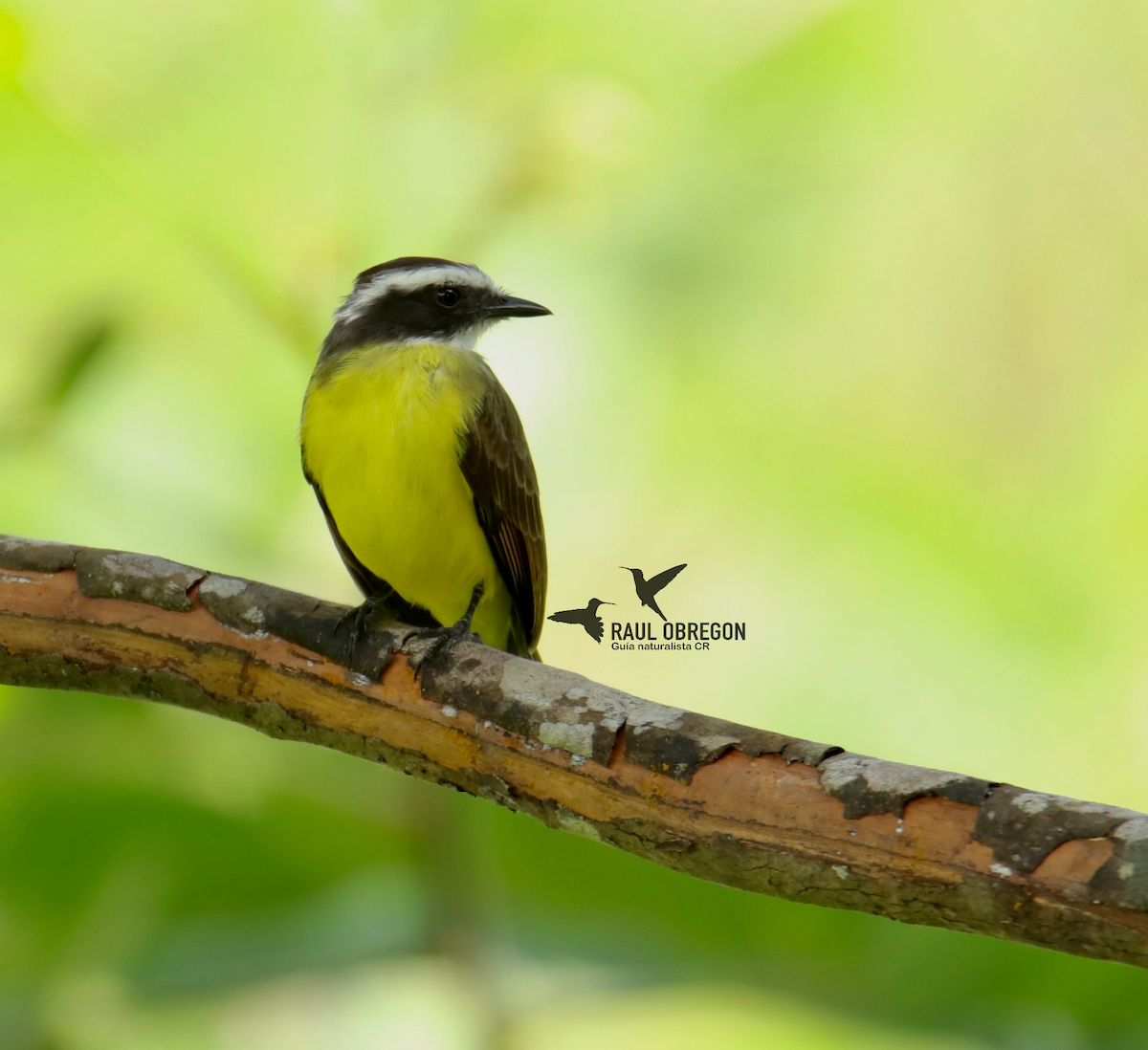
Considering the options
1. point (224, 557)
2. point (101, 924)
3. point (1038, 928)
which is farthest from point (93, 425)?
point (1038, 928)

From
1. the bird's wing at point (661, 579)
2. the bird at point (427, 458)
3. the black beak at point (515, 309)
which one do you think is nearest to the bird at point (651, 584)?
the bird's wing at point (661, 579)

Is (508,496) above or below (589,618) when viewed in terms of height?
above

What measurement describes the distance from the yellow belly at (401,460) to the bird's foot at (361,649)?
1.97 ft

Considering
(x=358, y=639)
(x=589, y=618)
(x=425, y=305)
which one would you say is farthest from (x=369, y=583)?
(x=358, y=639)

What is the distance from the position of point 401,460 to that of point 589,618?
108cm

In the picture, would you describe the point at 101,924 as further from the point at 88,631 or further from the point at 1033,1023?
the point at 1033,1023

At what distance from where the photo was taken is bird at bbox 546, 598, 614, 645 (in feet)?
14.0

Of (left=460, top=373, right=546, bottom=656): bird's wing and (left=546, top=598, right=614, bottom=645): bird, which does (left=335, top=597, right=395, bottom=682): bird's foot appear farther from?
(left=546, top=598, right=614, bottom=645): bird

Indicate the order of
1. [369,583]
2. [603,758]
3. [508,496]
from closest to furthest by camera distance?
[603,758] → [508,496] → [369,583]

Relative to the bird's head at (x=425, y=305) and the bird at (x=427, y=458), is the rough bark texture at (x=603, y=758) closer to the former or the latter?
the bird at (x=427, y=458)

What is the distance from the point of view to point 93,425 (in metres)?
3.67

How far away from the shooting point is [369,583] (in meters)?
4.04

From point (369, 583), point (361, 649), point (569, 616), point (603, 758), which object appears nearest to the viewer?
point (603, 758)

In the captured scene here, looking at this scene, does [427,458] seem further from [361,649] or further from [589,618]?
[589,618]
